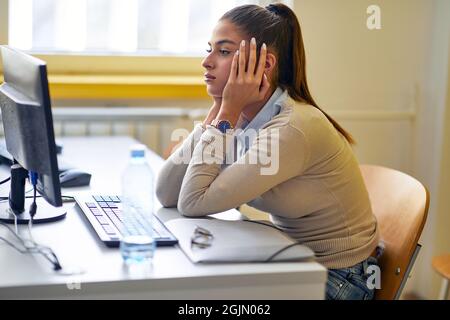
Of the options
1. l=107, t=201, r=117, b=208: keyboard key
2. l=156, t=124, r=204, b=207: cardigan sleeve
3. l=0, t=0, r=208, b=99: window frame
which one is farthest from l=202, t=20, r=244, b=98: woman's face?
l=0, t=0, r=208, b=99: window frame

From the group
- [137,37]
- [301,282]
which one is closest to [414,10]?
[137,37]

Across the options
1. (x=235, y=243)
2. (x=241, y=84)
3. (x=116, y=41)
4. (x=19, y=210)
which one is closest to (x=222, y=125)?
(x=241, y=84)

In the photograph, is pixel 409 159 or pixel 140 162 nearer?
pixel 140 162

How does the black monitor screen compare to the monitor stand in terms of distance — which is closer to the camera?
the black monitor screen

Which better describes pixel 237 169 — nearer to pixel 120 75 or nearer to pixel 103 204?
pixel 103 204

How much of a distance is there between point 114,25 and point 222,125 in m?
1.43

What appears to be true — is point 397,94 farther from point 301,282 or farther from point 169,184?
point 301,282

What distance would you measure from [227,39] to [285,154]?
1.17 ft

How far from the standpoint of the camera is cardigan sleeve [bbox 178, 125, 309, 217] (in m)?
1.48

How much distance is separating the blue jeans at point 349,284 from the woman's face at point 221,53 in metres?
0.51

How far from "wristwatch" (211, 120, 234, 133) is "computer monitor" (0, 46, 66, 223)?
391 millimetres

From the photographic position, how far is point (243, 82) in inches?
65.1

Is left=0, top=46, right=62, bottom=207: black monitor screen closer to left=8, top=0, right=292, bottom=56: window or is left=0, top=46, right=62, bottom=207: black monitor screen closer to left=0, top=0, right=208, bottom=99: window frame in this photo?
left=0, top=0, right=208, bottom=99: window frame

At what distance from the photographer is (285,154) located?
1.49 m
